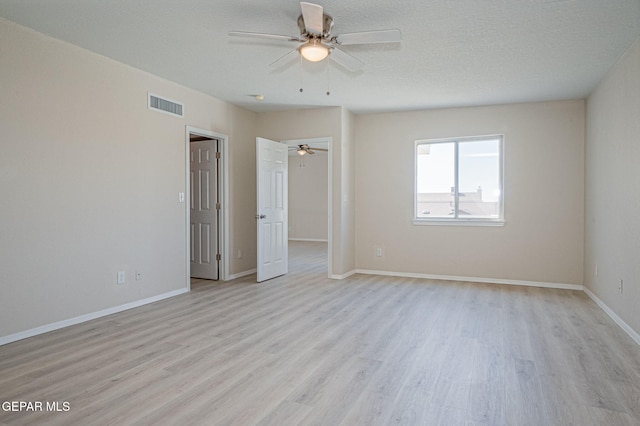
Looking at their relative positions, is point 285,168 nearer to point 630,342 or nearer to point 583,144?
point 583,144

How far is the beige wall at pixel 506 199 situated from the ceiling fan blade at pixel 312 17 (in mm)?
3554

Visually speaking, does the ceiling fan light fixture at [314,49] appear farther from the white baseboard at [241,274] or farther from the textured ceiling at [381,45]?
the white baseboard at [241,274]

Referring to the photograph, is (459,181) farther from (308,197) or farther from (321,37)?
(308,197)

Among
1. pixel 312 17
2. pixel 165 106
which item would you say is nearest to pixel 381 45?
pixel 312 17

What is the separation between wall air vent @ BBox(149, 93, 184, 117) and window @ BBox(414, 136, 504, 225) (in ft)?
11.6

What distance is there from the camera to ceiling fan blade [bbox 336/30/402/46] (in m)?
2.87

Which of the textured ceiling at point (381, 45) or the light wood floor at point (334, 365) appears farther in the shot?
the textured ceiling at point (381, 45)

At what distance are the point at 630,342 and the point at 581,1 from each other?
273cm

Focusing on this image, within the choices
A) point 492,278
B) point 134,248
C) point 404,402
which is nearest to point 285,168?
point 134,248

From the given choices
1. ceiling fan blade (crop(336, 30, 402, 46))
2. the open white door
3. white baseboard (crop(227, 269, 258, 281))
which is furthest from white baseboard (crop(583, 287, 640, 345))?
white baseboard (crop(227, 269, 258, 281))

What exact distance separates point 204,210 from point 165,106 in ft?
5.60

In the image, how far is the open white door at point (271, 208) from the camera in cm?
569

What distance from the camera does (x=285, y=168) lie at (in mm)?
6316

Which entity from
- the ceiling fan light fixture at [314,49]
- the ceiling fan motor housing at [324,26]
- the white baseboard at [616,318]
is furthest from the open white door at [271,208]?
the white baseboard at [616,318]
